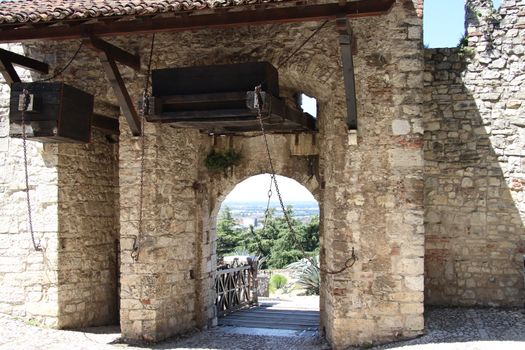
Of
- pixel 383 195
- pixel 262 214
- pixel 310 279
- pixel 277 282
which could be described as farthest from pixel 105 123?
pixel 262 214

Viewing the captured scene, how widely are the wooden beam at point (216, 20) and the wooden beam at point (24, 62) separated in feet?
1.51

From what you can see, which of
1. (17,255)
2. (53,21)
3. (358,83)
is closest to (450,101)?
(358,83)

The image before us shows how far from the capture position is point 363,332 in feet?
19.8

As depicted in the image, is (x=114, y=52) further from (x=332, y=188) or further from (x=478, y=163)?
(x=478, y=163)

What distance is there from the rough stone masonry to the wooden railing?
3.28ft

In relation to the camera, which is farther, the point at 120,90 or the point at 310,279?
the point at 310,279

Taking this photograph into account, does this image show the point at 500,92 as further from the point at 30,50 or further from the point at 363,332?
the point at 30,50

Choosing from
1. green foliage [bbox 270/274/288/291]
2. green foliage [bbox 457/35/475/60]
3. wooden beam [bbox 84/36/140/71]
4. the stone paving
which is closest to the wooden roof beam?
wooden beam [bbox 84/36/140/71]

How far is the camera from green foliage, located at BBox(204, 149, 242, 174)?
7.93 metres

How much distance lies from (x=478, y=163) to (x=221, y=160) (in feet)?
11.2

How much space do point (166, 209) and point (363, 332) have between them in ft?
9.18

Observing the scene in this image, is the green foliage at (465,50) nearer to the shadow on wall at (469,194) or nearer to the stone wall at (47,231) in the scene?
the shadow on wall at (469,194)

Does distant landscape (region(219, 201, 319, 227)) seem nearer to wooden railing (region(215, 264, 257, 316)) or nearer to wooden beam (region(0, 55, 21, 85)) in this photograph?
wooden railing (region(215, 264, 257, 316))

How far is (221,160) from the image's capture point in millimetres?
7918
